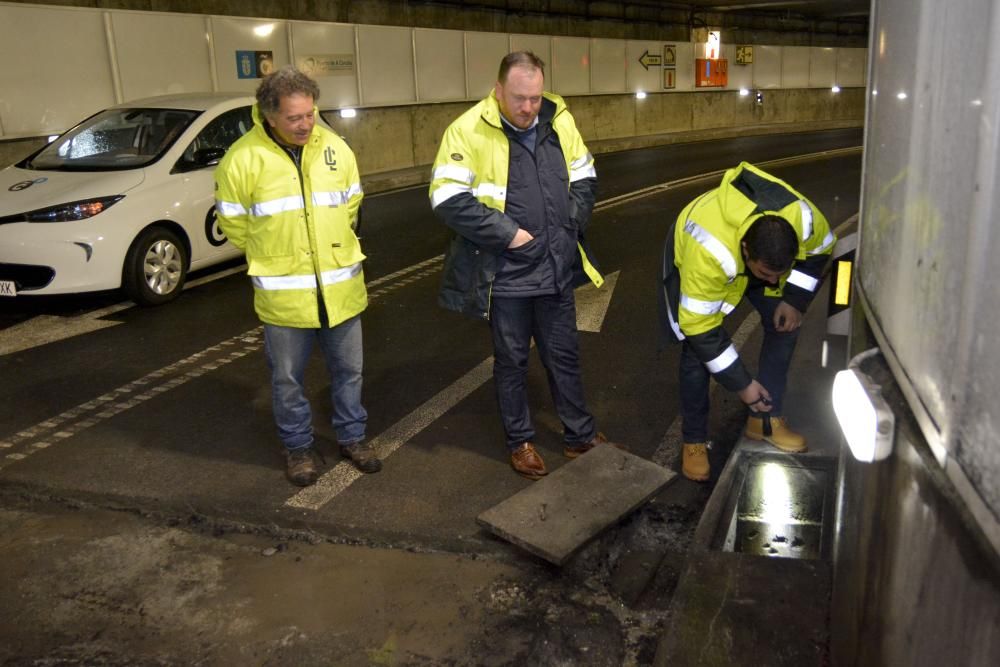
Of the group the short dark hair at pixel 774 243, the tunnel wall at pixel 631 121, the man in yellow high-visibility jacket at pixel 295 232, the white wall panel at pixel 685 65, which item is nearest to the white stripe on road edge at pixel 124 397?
the man in yellow high-visibility jacket at pixel 295 232

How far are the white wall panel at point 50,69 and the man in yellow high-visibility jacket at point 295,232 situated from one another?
9208 mm

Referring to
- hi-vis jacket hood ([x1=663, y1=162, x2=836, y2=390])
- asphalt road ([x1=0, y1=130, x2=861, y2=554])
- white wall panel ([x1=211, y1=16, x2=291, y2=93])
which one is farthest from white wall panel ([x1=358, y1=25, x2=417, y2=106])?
hi-vis jacket hood ([x1=663, y1=162, x2=836, y2=390])

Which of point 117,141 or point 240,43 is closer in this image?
point 117,141

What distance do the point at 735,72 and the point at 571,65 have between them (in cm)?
886

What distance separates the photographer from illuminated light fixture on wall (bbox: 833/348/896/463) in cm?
149

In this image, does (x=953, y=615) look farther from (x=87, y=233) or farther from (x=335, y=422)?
(x=87, y=233)

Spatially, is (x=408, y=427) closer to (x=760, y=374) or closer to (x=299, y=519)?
(x=299, y=519)

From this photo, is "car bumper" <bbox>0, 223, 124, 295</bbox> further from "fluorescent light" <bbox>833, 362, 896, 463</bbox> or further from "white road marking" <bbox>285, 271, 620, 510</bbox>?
"fluorescent light" <bbox>833, 362, 896, 463</bbox>

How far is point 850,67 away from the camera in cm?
3450

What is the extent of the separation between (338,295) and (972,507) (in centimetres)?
335

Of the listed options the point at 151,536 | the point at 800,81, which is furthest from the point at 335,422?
the point at 800,81

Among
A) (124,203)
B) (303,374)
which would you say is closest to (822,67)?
(124,203)

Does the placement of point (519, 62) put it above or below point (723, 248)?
above

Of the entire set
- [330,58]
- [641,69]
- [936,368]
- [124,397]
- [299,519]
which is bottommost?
[299,519]
